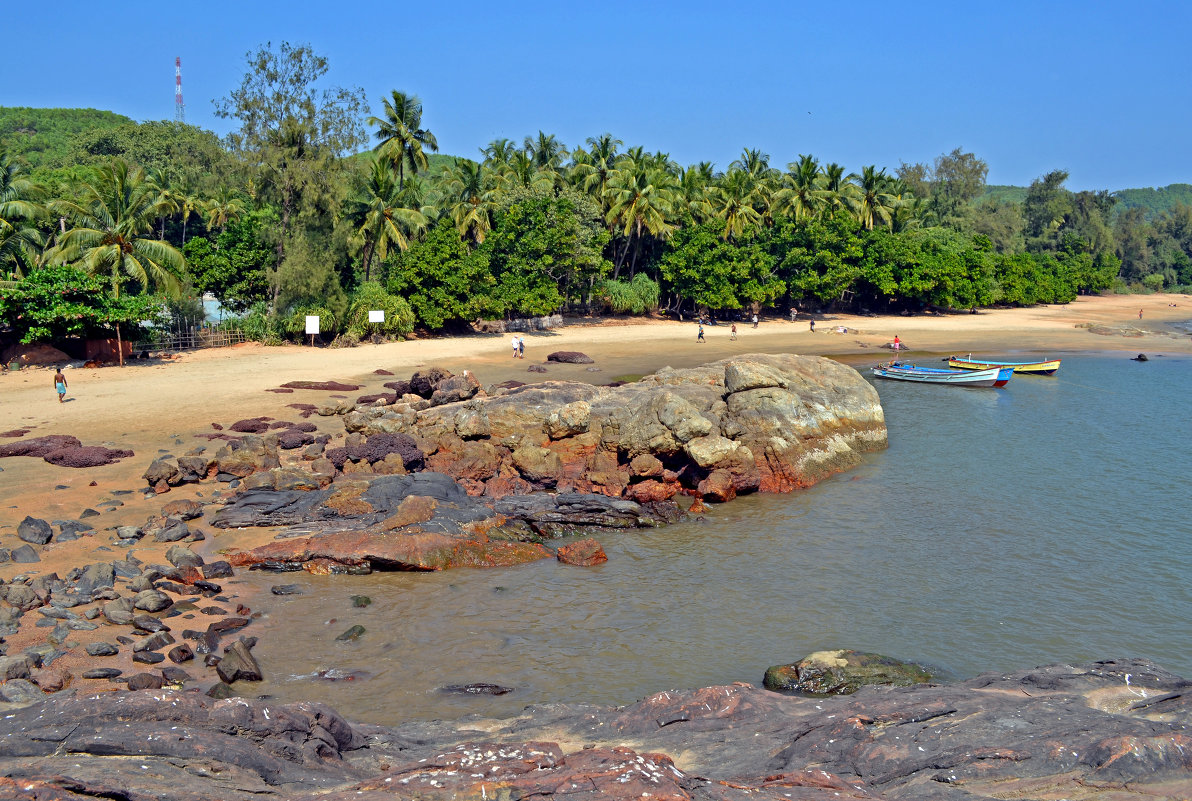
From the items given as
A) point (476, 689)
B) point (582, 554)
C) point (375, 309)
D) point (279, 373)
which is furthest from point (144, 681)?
point (375, 309)

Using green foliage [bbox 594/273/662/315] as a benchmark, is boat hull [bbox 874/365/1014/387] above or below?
below

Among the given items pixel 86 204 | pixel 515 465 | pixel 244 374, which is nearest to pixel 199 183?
pixel 86 204

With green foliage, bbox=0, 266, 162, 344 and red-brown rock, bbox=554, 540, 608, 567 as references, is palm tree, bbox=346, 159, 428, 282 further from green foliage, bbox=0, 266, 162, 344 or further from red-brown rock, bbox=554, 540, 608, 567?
red-brown rock, bbox=554, 540, 608, 567

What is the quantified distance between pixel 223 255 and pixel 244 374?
1344 cm

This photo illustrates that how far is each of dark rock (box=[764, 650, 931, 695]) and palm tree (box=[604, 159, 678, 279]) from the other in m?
49.0

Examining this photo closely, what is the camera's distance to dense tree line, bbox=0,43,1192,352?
38312mm

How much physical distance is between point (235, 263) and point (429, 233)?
34.9ft

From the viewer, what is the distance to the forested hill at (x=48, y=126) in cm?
8981

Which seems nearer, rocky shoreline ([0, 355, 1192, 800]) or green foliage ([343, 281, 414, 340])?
rocky shoreline ([0, 355, 1192, 800])

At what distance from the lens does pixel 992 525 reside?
69.5 ft

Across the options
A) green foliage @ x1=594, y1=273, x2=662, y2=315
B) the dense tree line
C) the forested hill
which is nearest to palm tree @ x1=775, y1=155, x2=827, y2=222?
the dense tree line

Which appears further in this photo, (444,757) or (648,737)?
(648,737)

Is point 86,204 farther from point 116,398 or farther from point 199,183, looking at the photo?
point 199,183

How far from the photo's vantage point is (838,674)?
1282 cm
